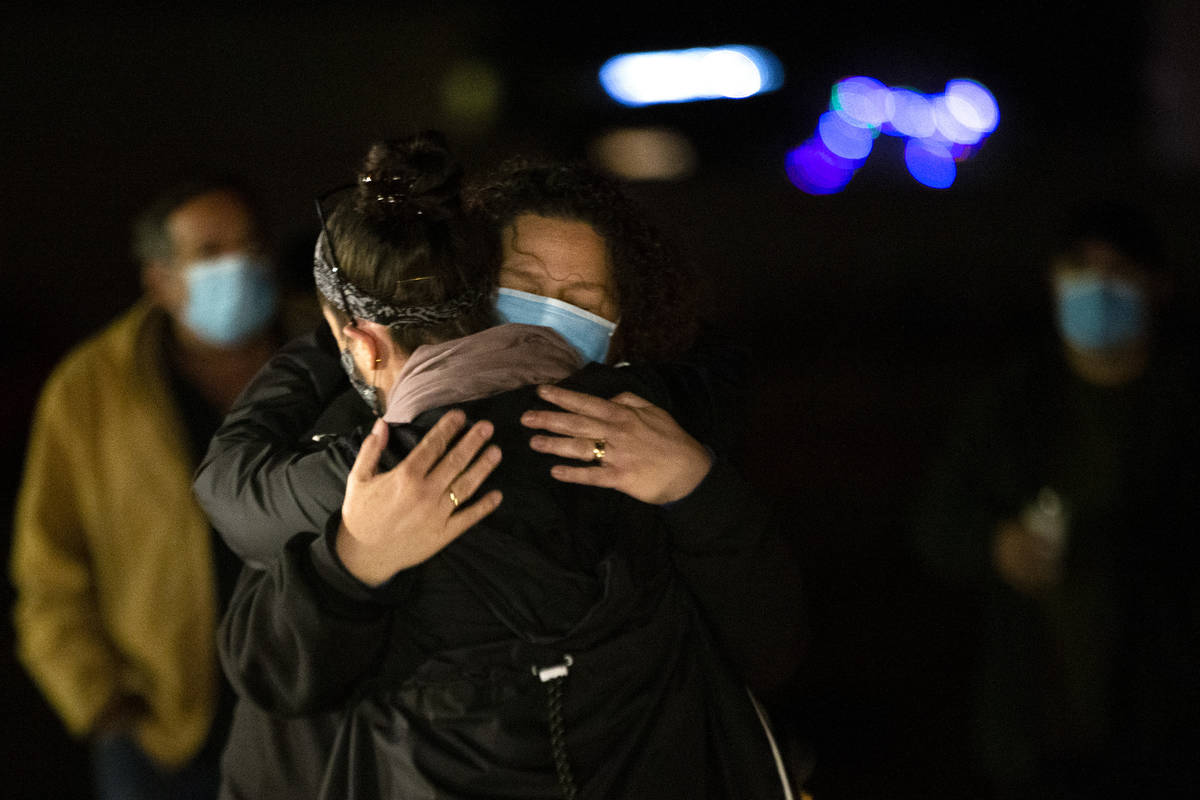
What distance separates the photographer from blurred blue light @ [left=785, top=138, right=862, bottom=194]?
15180 millimetres

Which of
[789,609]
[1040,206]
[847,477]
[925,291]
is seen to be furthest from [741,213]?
[789,609]

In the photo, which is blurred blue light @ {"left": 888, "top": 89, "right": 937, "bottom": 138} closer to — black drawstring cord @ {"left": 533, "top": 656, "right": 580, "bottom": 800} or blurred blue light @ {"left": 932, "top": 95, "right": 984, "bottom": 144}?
blurred blue light @ {"left": 932, "top": 95, "right": 984, "bottom": 144}

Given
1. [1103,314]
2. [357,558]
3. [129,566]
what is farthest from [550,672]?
[1103,314]

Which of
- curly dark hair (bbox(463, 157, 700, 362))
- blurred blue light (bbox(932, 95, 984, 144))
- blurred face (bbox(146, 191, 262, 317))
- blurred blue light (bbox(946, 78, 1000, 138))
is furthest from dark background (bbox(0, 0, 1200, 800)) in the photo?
curly dark hair (bbox(463, 157, 700, 362))

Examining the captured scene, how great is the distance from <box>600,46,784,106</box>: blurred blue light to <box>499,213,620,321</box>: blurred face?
13.8 m

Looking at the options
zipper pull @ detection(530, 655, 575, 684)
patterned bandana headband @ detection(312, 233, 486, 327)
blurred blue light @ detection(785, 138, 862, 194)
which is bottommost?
blurred blue light @ detection(785, 138, 862, 194)

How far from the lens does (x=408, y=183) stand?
158cm

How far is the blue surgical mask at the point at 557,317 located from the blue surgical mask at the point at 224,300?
1.71 metres

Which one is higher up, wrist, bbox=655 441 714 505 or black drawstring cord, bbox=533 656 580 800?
wrist, bbox=655 441 714 505

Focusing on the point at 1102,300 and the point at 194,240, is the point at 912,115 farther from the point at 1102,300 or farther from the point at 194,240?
the point at 194,240

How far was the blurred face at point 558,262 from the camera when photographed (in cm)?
171

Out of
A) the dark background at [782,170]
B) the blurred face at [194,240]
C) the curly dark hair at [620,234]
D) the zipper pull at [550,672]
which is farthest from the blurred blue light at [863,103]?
the zipper pull at [550,672]

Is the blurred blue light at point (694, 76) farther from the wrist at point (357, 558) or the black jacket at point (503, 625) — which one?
the wrist at point (357, 558)

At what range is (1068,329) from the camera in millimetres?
3635
